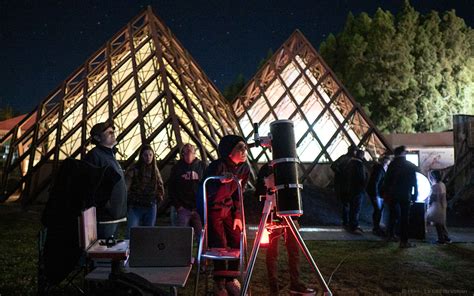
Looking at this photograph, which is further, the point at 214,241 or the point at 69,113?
the point at 69,113

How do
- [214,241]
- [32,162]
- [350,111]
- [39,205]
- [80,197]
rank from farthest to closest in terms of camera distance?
[350,111]
[32,162]
[39,205]
[214,241]
[80,197]

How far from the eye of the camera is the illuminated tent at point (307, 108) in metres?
17.5

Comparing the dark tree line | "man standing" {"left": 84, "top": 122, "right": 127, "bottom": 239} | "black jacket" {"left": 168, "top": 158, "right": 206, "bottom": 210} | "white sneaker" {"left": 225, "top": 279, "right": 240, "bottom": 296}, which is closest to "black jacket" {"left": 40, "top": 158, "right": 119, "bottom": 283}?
"man standing" {"left": 84, "top": 122, "right": 127, "bottom": 239}

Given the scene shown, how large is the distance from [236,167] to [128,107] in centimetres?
1114

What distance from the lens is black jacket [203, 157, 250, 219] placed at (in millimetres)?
4850

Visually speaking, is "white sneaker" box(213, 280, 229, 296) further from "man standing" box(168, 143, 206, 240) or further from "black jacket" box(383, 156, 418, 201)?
"black jacket" box(383, 156, 418, 201)

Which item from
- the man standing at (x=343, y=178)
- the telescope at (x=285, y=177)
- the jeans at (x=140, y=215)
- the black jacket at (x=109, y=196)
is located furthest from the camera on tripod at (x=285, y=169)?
the man standing at (x=343, y=178)

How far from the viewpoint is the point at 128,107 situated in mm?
15375

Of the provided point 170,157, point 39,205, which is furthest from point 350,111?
point 39,205

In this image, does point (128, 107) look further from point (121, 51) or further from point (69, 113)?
point (121, 51)

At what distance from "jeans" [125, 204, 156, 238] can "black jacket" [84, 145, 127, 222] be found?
1.15 m

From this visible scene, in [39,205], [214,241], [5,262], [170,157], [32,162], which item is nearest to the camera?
[214,241]

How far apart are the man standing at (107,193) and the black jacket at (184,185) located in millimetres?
1423

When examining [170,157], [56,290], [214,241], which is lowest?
[56,290]
